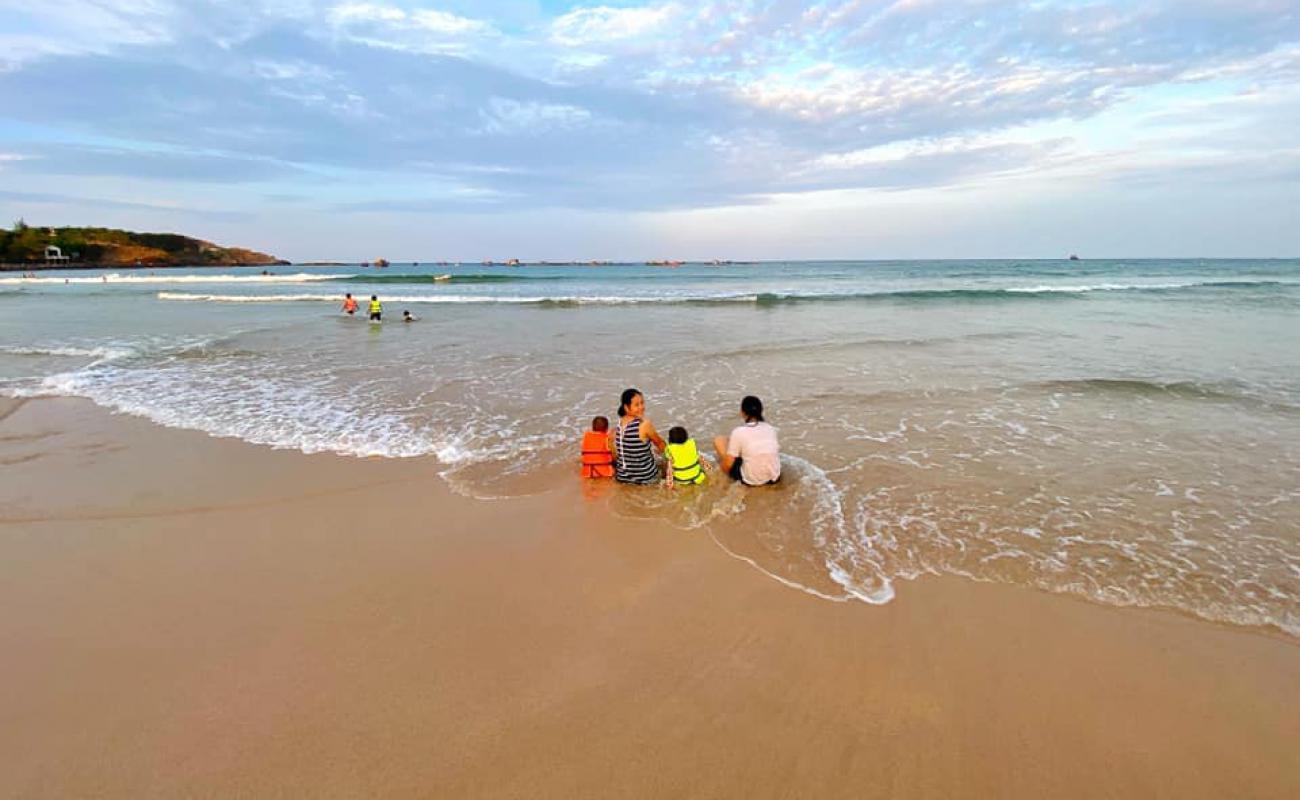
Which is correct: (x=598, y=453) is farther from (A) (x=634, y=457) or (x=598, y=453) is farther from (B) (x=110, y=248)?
(B) (x=110, y=248)

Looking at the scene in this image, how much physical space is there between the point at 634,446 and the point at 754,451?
120cm

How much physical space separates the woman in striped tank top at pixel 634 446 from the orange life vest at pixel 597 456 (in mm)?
85

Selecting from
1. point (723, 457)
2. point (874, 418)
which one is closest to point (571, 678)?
point (723, 457)

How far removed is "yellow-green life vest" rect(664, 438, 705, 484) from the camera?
20.1 feet

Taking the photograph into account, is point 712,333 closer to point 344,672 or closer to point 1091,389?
point 1091,389

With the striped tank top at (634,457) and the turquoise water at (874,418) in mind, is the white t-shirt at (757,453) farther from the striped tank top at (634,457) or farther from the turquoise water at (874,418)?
the striped tank top at (634,457)

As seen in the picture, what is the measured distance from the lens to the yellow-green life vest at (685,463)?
6.12m

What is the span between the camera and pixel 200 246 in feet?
395

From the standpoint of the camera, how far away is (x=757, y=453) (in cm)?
606

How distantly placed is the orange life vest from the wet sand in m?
1.37

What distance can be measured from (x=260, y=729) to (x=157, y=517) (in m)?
3.62

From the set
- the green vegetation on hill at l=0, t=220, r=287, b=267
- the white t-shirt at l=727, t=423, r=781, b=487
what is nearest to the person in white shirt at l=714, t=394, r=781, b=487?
the white t-shirt at l=727, t=423, r=781, b=487

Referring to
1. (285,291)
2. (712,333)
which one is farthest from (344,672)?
(285,291)

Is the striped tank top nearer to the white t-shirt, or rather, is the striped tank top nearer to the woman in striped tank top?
the woman in striped tank top
